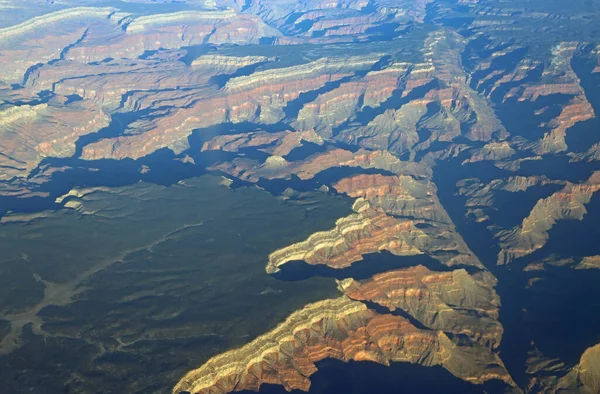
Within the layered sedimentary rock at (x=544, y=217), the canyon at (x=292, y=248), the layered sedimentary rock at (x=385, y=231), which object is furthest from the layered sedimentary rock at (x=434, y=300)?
the layered sedimentary rock at (x=544, y=217)

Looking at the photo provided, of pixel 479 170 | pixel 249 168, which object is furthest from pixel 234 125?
pixel 479 170

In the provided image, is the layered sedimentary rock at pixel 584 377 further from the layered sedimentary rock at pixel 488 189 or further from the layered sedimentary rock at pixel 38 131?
the layered sedimentary rock at pixel 38 131

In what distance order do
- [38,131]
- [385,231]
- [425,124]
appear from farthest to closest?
[425,124]
[38,131]
[385,231]

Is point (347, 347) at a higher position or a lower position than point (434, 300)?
higher

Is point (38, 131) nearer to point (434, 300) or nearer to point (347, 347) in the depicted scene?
point (347, 347)

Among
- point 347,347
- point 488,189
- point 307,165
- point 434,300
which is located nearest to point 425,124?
point 488,189

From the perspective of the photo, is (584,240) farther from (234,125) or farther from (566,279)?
(234,125)
